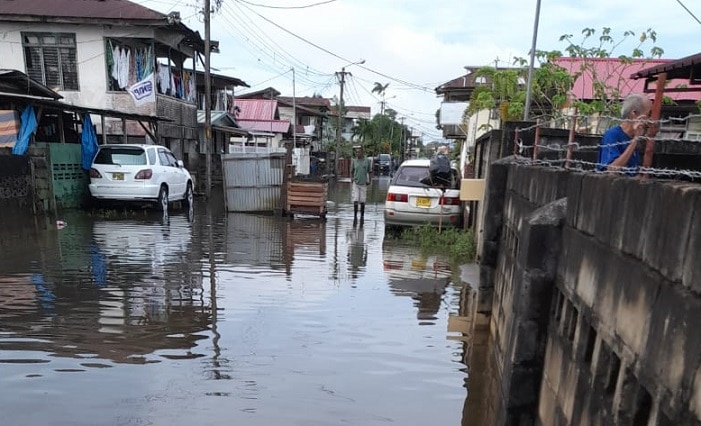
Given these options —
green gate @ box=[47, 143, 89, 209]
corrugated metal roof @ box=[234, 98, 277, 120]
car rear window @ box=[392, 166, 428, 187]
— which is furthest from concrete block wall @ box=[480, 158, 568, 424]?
Result: corrugated metal roof @ box=[234, 98, 277, 120]

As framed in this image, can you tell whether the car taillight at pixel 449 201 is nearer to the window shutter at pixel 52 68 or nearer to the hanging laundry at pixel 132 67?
the hanging laundry at pixel 132 67

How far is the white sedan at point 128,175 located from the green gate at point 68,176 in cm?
77

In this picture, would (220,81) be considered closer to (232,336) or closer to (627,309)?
(232,336)

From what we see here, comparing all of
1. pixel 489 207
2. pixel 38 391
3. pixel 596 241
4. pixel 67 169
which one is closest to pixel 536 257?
pixel 596 241

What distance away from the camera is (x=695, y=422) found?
62.7 inches

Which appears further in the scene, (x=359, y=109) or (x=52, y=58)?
(x=359, y=109)

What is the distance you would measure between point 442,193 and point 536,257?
7.74 metres

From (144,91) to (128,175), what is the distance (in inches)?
294

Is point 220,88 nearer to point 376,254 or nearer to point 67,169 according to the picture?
point 67,169

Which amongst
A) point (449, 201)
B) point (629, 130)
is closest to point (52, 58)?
point (449, 201)

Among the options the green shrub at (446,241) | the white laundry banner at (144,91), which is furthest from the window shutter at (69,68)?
the green shrub at (446,241)

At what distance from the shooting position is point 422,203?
11133mm

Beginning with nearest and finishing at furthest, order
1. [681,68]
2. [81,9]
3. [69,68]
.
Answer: [681,68], [81,9], [69,68]

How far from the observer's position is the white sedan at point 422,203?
11.1m
